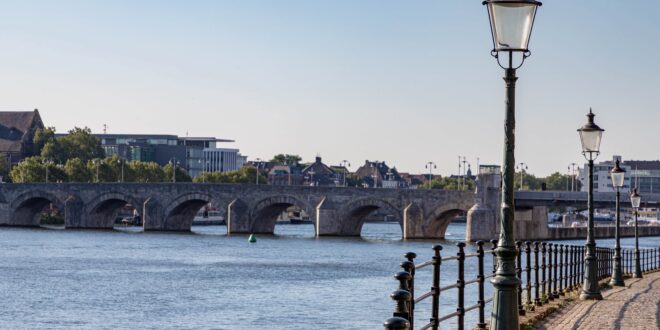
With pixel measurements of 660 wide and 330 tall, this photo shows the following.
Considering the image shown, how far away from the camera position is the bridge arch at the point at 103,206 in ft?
367

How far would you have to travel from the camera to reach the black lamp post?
469 inches

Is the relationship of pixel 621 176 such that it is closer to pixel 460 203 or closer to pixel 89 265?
pixel 89 265

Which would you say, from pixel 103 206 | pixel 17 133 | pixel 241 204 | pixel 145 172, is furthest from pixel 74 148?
pixel 241 204

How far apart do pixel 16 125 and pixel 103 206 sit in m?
69.3

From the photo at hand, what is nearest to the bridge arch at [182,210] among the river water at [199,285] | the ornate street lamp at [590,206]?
the river water at [199,285]

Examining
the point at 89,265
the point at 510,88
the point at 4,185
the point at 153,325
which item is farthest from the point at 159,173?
the point at 510,88

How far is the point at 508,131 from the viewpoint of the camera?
12.2 m

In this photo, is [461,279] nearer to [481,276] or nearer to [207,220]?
[481,276]

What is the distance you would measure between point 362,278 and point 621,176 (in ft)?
82.6

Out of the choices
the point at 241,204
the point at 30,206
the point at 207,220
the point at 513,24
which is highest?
the point at 513,24

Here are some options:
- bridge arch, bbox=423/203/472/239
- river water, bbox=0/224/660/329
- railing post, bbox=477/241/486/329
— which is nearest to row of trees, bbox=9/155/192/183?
bridge arch, bbox=423/203/472/239

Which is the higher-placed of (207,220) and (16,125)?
(16,125)

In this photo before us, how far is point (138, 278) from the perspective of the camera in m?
54.1

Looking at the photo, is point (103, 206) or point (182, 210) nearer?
point (182, 210)
